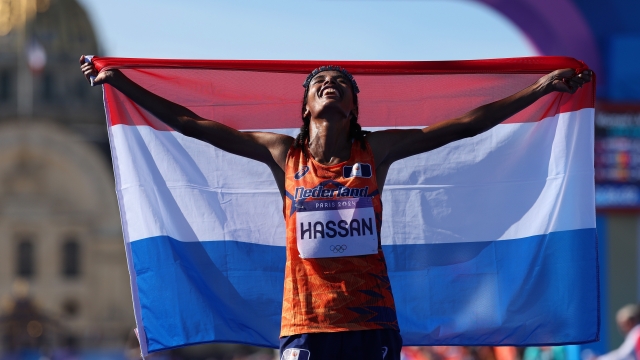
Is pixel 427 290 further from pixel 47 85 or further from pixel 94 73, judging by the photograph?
pixel 47 85

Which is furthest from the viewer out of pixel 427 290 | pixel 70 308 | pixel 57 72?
pixel 57 72

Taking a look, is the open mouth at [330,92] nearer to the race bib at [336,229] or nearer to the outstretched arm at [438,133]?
the outstretched arm at [438,133]

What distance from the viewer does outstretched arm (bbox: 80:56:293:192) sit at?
15.4 ft

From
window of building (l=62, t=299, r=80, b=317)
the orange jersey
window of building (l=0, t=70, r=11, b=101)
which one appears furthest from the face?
window of building (l=0, t=70, r=11, b=101)

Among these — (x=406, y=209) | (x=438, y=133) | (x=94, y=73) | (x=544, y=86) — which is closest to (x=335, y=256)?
(x=438, y=133)

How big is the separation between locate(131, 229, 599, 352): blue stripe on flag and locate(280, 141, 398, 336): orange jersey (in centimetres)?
126

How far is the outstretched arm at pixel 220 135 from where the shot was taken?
4691mm

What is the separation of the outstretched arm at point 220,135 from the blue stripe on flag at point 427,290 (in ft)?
3.08

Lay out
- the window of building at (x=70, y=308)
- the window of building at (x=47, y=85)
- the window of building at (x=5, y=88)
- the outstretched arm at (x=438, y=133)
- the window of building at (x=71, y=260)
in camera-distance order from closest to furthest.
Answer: the outstretched arm at (x=438, y=133) < the window of building at (x=70, y=308) < the window of building at (x=71, y=260) < the window of building at (x=5, y=88) < the window of building at (x=47, y=85)

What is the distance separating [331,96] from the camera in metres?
4.46

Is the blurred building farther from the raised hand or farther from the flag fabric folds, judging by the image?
the raised hand

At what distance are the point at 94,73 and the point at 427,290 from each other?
6.12ft

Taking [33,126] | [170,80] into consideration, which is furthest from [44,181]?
[170,80]

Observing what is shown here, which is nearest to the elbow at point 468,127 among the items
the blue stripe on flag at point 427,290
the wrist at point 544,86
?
the wrist at point 544,86
